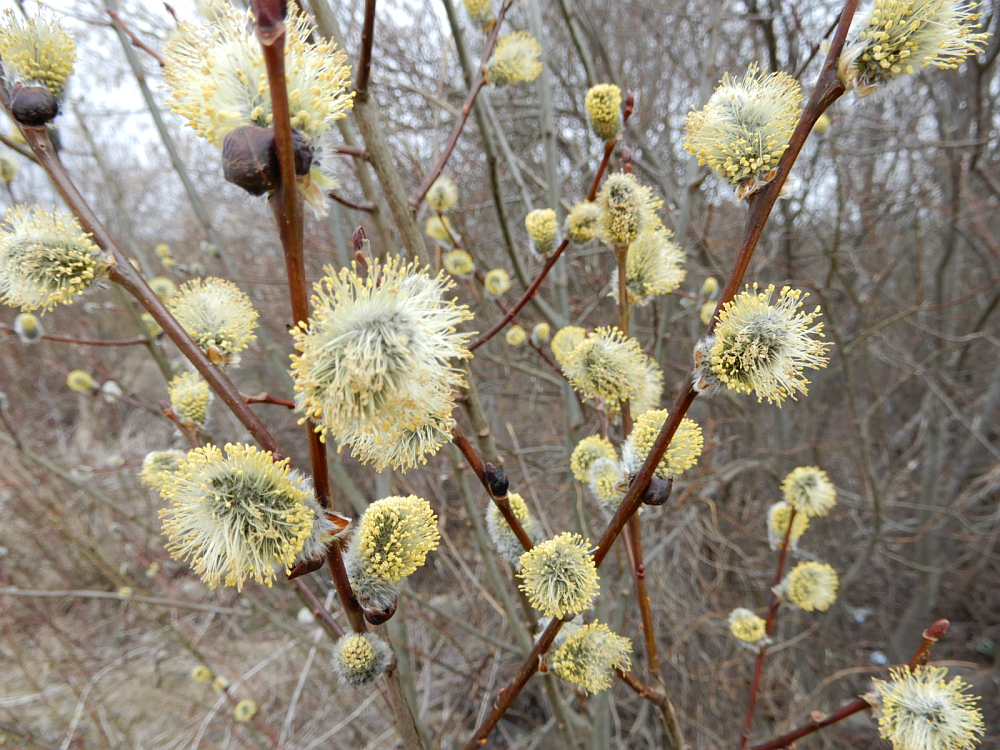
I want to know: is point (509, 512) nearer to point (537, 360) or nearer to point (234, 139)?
point (234, 139)

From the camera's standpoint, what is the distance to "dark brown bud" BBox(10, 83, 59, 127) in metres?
0.78

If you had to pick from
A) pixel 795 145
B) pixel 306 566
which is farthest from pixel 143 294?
pixel 795 145

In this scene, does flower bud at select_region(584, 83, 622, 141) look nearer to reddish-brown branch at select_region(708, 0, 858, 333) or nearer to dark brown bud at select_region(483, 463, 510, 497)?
reddish-brown branch at select_region(708, 0, 858, 333)

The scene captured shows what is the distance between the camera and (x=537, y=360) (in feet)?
12.8

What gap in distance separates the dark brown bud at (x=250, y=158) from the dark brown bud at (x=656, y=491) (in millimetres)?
712

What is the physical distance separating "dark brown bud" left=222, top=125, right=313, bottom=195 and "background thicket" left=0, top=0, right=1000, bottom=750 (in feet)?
7.65

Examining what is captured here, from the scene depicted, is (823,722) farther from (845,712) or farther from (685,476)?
(685,476)

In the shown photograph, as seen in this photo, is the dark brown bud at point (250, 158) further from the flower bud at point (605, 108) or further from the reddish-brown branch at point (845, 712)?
the reddish-brown branch at point (845, 712)

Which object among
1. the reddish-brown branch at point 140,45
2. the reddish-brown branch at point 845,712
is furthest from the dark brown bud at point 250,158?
the reddish-brown branch at point 845,712

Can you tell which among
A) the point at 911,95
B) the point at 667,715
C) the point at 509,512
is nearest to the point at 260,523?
the point at 509,512

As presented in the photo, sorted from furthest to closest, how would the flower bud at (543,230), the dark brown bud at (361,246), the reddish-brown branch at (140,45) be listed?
the flower bud at (543,230) → the reddish-brown branch at (140,45) → the dark brown bud at (361,246)

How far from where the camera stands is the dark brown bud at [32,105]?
78 cm

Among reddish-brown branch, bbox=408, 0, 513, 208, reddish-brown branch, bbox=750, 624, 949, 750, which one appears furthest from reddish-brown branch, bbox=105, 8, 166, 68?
reddish-brown branch, bbox=750, 624, 949, 750

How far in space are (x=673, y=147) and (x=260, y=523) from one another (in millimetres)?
4698
